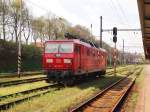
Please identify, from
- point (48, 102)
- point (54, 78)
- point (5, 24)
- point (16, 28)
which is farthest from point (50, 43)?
point (16, 28)

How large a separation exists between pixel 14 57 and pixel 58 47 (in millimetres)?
28117

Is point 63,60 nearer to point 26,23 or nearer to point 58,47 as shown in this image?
point 58,47

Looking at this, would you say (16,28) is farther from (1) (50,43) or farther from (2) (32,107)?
(2) (32,107)

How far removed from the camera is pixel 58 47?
2436 centimetres

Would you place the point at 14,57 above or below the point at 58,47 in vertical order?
above

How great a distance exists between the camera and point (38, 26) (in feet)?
251

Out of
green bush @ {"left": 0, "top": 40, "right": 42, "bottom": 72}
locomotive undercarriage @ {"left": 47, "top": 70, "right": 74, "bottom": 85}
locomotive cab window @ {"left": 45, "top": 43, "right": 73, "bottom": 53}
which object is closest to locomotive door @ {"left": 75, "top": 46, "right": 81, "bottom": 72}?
locomotive cab window @ {"left": 45, "top": 43, "right": 73, "bottom": 53}

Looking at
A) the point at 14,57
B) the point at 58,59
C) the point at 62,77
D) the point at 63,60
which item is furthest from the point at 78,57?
the point at 14,57

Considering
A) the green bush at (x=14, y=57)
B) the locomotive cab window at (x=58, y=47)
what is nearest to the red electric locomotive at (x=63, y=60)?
the locomotive cab window at (x=58, y=47)

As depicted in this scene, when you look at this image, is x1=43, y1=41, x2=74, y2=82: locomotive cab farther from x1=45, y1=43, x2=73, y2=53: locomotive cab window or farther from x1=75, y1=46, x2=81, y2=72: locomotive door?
x1=75, y1=46, x2=81, y2=72: locomotive door

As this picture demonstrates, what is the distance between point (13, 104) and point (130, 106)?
4.73m

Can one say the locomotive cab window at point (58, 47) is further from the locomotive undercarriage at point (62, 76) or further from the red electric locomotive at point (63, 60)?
the locomotive undercarriage at point (62, 76)

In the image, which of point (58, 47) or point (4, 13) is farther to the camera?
point (4, 13)

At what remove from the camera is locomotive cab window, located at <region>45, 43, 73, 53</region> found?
23984 millimetres
